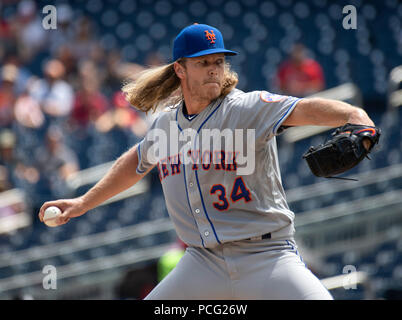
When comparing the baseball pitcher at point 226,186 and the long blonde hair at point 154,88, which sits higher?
the long blonde hair at point 154,88

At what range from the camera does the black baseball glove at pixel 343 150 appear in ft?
6.99

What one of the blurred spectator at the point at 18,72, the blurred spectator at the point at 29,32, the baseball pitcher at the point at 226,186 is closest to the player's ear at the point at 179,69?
the baseball pitcher at the point at 226,186

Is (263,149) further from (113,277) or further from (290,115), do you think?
(113,277)

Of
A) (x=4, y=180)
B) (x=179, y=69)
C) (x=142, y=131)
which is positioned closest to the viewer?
(x=179, y=69)

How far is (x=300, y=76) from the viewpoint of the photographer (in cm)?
684

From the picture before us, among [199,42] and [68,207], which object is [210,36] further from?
[68,207]

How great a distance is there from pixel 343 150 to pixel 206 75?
72cm

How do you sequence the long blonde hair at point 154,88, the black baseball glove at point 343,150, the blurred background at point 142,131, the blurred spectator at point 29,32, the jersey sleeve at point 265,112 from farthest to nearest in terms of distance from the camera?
the blurred spectator at point 29,32, the blurred background at point 142,131, the long blonde hair at point 154,88, the jersey sleeve at point 265,112, the black baseball glove at point 343,150

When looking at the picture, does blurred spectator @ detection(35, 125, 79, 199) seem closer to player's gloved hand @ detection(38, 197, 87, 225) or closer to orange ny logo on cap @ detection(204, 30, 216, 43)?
player's gloved hand @ detection(38, 197, 87, 225)

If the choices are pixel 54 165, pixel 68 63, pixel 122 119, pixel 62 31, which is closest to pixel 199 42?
pixel 54 165

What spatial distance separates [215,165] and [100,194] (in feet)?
2.17

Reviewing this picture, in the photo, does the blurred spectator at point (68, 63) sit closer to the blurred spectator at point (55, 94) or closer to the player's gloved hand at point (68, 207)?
the blurred spectator at point (55, 94)
